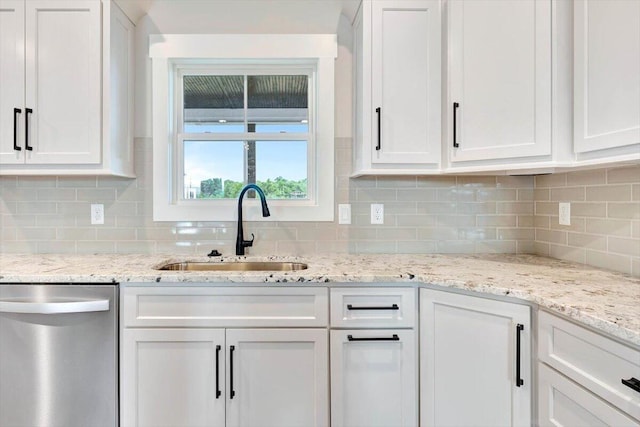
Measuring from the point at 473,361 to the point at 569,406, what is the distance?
1.12 feet

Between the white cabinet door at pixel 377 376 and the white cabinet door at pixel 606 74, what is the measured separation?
3.42 ft

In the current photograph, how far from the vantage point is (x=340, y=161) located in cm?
210

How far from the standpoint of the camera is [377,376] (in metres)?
1.47

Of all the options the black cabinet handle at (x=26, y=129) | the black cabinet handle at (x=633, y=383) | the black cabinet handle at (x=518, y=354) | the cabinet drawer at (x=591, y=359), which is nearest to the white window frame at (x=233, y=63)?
the black cabinet handle at (x=26, y=129)

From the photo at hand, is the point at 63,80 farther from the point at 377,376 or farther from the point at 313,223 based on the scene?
the point at 377,376

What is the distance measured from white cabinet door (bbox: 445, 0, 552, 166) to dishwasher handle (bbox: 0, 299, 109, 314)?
68.9 inches

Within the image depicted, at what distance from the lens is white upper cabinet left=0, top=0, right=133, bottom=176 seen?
1.75m

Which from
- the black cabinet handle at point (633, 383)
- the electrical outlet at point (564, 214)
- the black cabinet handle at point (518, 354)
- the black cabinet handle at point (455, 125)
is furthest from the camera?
the electrical outlet at point (564, 214)

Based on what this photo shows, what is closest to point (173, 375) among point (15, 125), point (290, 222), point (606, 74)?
point (290, 222)

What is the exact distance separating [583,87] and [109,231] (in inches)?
96.5

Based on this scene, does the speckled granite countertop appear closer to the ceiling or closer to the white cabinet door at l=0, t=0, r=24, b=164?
the white cabinet door at l=0, t=0, r=24, b=164

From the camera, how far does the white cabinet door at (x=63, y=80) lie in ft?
5.74

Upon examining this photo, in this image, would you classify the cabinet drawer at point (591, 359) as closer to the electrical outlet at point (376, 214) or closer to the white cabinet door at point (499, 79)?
the white cabinet door at point (499, 79)

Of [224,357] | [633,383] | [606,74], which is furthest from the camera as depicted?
[224,357]
